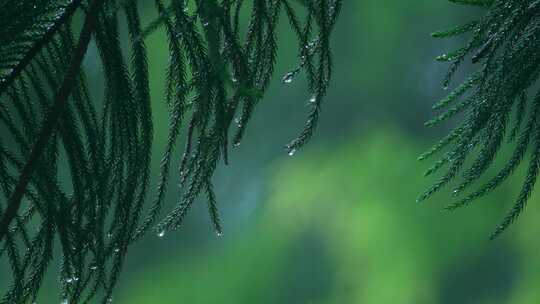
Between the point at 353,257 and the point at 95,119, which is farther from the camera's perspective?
the point at 353,257

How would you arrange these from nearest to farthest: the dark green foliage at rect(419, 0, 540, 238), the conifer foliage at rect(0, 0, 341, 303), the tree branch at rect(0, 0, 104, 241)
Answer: the tree branch at rect(0, 0, 104, 241) < the conifer foliage at rect(0, 0, 341, 303) < the dark green foliage at rect(419, 0, 540, 238)

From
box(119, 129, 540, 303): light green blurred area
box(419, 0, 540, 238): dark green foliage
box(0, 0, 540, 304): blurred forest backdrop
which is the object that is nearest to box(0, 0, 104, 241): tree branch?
box(419, 0, 540, 238): dark green foliage

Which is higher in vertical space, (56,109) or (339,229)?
(339,229)

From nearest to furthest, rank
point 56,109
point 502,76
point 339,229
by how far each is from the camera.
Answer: point 56,109 → point 502,76 → point 339,229

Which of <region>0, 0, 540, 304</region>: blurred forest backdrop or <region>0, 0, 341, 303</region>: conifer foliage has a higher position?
<region>0, 0, 540, 304</region>: blurred forest backdrop

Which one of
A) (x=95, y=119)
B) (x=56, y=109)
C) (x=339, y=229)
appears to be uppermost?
(x=339, y=229)

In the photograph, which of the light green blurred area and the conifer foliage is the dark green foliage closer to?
the conifer foliage

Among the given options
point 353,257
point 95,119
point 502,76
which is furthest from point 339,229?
point 95,119

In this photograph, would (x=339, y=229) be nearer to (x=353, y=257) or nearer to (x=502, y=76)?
(x=353, y=257)

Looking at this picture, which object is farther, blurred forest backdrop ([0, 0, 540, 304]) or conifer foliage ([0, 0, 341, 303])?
blurred forest backdrop ([0, 0, 540, 304])

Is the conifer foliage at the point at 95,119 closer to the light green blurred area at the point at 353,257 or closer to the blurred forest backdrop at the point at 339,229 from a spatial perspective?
the blurred forest backdrop at the point at 339,229

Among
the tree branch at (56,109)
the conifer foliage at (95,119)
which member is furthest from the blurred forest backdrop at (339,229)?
the tree branch at (56,109)
